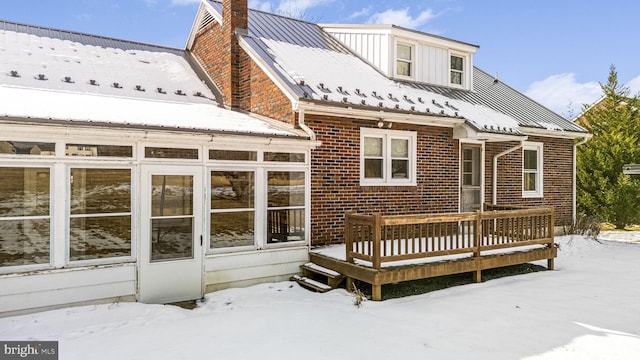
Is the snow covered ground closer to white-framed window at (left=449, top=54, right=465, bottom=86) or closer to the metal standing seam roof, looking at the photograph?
the metal standing seam roof

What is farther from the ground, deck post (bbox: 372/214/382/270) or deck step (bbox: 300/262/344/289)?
deck post (bbox: 372/214/382/270)

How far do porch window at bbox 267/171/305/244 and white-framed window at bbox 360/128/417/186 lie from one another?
170 centimetres

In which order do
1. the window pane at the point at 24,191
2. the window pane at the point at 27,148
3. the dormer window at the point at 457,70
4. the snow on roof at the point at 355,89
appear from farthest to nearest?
the dormer window at the point at 457,70, the snow on roof at the point at 355,89, the window pane at the point at 24,191, the window pane at the point at 27,148

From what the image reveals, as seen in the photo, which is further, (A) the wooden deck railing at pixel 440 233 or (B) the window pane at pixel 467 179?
(B) the window pane at pixel 467 179

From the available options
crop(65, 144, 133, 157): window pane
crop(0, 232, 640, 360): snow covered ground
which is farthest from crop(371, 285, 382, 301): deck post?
crop(65, 144, 133, 157): window pane

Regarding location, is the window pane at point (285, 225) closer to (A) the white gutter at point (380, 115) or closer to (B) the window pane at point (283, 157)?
(B) the window pane at point (283, 157)

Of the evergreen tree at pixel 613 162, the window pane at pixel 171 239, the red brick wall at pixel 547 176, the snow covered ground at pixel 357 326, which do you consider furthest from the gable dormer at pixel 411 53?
the evergreen tree at pixel 613 162

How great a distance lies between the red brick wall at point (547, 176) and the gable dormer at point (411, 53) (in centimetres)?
259

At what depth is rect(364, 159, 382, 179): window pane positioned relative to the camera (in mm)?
9344

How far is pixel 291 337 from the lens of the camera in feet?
17.2

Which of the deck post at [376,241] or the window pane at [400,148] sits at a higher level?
the window pane at [400,148]

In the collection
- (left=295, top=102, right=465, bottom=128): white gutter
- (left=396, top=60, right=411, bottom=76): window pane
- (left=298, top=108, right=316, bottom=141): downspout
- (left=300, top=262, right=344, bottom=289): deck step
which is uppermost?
(left=396, top=60, right=411, bottom=76): window pane

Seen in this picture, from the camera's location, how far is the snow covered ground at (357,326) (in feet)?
15.9

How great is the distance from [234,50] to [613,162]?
15.0 metres
